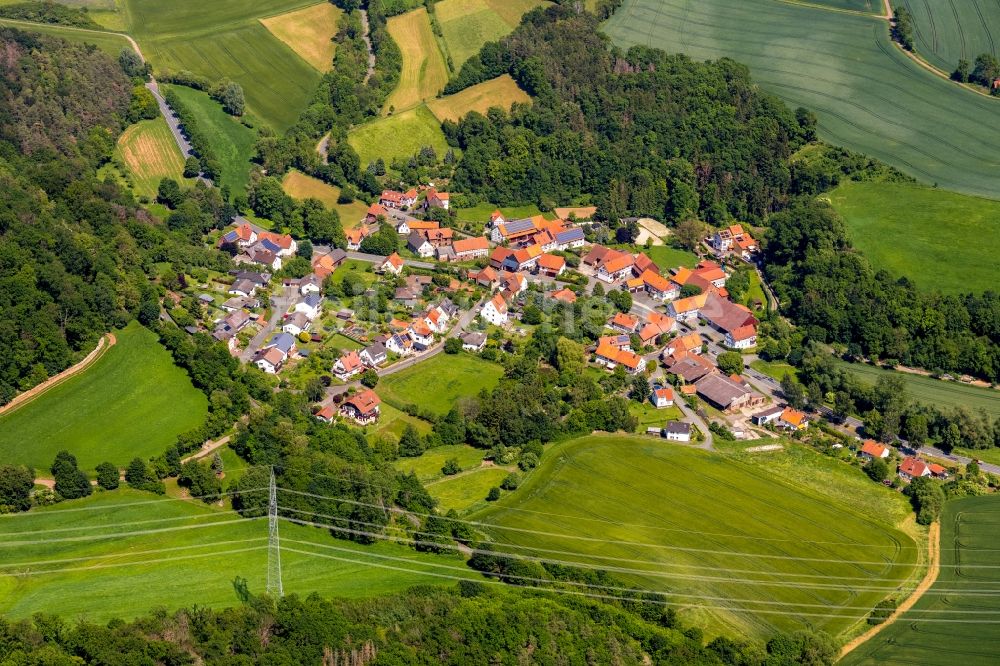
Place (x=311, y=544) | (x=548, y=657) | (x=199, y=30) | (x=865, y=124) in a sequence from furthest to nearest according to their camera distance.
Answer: (x=199, y=30) → (x=865, y=124) → (x=311, y=544) → (x=548, y=657)

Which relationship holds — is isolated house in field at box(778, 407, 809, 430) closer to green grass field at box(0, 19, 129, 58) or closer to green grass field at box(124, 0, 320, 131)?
green grass field at box(124, 0, 320, 131)

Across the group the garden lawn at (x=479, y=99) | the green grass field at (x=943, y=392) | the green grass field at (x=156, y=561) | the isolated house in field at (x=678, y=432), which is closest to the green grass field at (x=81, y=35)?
the garden lawn at (x=479, y=99)

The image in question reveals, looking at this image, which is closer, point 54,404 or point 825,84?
point 54,404

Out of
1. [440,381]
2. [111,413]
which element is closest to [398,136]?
[440,381]

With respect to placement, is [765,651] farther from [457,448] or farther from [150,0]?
[150,0]

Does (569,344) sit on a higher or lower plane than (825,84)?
lower

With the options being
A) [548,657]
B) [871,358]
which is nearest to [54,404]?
[548,657]
